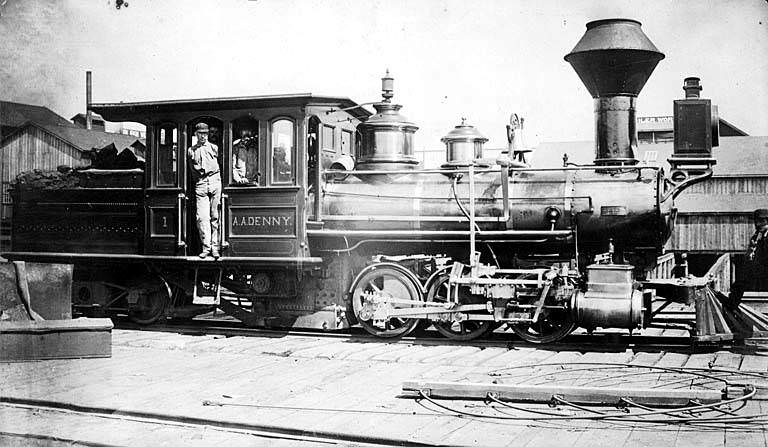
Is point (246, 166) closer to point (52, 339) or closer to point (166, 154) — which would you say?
point (166, 154)

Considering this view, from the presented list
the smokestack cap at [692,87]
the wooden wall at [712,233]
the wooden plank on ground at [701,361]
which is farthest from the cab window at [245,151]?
the wooden wall at [712,233]

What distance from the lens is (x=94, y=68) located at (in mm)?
10438

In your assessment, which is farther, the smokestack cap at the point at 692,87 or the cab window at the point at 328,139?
the cab window at the point at 328,139

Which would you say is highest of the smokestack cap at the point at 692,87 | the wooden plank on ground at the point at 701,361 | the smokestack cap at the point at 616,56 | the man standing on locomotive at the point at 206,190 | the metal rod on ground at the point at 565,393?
the smokestack cap at the point at 616,56

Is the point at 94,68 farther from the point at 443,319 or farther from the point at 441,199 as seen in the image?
the point at 443,319

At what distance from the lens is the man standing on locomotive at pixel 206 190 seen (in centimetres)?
1050

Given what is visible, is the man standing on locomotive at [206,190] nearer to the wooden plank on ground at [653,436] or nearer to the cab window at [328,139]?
the cab window at [328,139]

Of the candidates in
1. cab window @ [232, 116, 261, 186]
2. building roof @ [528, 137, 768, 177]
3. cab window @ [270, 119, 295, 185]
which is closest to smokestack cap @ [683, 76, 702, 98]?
cab window @ [270, 119, 295, 185]

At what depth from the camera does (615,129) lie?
9.73 metres

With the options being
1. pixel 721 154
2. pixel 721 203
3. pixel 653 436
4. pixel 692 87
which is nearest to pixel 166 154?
pixel 692 87

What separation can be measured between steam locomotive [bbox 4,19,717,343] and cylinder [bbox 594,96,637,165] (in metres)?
0.02

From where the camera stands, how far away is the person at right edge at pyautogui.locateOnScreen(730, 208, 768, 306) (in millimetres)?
8844

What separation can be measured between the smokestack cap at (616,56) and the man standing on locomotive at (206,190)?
15.8ft

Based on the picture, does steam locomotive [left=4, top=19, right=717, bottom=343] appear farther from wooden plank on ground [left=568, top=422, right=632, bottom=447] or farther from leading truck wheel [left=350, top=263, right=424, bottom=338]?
wooden plank on ground [left=568, top=422, right=632, bottom=447]
